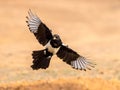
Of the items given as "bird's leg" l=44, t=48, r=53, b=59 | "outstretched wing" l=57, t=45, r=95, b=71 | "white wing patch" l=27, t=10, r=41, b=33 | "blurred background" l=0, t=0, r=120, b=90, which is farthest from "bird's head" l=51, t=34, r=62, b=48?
"blurred background" l=0, t=0, r=120, b=90

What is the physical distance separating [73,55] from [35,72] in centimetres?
344

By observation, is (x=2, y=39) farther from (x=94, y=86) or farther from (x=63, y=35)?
(x=94, y=86)

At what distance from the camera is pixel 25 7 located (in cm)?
2119

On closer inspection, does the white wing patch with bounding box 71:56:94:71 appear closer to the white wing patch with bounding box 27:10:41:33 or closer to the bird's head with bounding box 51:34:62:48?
A: the bird's head with bounding box 51:34:62:48

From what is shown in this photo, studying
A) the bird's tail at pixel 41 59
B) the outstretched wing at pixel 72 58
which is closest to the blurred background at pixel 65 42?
the outstretched wing at pixel 72 58

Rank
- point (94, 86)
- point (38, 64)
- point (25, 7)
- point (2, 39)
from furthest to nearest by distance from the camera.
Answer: point (25, 7)
point (2, 39)
point (94, 86)
point (38, 64)

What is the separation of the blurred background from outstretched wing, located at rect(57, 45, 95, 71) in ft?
4.24

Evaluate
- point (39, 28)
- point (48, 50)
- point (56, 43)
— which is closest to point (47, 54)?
point (48, 50)

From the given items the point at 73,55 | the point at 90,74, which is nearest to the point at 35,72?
the point at 90,74

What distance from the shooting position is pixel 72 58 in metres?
8.33

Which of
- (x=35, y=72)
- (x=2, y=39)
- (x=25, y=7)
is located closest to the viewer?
(x=35, y=72)

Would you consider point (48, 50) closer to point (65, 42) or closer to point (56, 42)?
point (56, 42)

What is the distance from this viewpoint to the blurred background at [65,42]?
33.1 ft

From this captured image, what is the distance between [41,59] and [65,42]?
33.6ft
